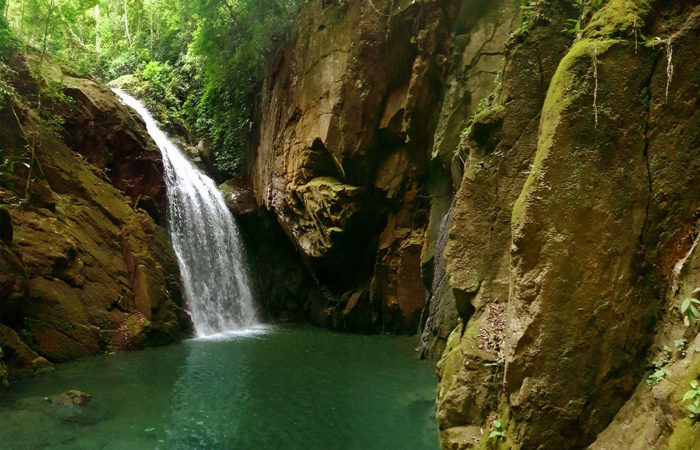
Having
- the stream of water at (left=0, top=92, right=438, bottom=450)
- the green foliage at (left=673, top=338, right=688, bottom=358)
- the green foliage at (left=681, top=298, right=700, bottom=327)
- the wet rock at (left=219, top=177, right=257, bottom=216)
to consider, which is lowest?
→ the stream of water at (left=0, top=92, right=438, bottom=450)

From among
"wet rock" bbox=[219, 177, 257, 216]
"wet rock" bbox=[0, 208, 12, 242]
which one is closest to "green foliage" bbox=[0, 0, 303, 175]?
"wet rock" bbox=[219, 177, 257, 216]

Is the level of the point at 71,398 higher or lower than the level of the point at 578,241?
lower

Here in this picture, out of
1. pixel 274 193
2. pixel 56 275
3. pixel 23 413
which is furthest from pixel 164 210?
pixel 23 413

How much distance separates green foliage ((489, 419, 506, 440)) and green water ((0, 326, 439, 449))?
5.10 feet

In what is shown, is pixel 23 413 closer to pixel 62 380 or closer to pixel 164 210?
pixel 62 380

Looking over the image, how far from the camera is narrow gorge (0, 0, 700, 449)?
441 centimetres

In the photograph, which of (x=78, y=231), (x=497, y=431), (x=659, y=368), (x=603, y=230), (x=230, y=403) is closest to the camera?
(x=659, y=368)

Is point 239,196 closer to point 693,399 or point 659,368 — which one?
point 659,368

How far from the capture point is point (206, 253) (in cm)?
1670

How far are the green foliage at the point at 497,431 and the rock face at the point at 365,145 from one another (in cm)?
947

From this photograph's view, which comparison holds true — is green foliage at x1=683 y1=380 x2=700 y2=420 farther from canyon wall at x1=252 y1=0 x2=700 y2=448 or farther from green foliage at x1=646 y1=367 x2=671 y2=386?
green foliage at x1=646 y1=367 x2=671 y2=386

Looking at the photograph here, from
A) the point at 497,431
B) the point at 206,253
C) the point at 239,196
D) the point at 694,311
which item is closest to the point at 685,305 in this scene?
the point at 694,311

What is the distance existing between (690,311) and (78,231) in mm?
13224

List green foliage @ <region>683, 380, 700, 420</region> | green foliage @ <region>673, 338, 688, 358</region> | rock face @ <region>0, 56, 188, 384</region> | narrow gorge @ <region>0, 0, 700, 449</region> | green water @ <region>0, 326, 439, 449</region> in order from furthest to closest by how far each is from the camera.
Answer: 1. rock face @ <region>0, 56, 188, 384</region>
2. green water @ <region>0, 326, 439, 449</region>
3. narrow gorge @ <region>0, 0, 700, 449</region>
4. green foliage @ <region>673, 338, 688, 358</region>
5. green foliage @ <region>683, 380, 700, 420</region>
